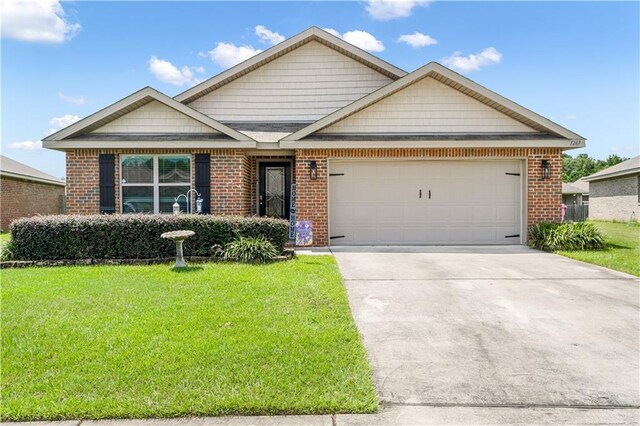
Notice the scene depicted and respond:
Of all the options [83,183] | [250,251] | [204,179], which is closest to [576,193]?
[204,179]

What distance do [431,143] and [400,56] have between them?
20.8ft

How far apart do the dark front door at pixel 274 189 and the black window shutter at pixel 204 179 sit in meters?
2.10

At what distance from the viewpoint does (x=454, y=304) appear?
577cm

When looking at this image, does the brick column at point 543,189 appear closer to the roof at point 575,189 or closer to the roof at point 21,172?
the roof at point 21,172

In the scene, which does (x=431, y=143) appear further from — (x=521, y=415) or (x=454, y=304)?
(x=521, y=415)

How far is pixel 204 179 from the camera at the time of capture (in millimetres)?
10914

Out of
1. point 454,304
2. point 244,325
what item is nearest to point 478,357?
point 454,304

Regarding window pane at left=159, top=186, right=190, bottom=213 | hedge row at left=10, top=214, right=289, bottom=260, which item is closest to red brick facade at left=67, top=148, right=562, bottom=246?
window pane at left=159, top=186, right=190, bottom=213

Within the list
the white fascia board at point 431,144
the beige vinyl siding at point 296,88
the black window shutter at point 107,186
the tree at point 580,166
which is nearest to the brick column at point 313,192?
the white fascia board at point 431,144

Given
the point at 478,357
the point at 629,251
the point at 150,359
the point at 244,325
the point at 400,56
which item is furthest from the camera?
the point at 400,56

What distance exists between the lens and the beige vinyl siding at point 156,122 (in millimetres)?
10859

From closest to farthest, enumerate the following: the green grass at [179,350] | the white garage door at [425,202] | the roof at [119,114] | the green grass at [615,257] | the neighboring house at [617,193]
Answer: the green grass at [179,350]
the green grass at [615,257]
the roof at [119,114]
the white garage door at [425,202]
the neighboring house at [617,193]

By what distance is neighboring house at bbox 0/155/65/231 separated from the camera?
19266 millimetres

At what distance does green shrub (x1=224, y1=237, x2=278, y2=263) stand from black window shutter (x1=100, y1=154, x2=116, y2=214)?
14.0 ft
